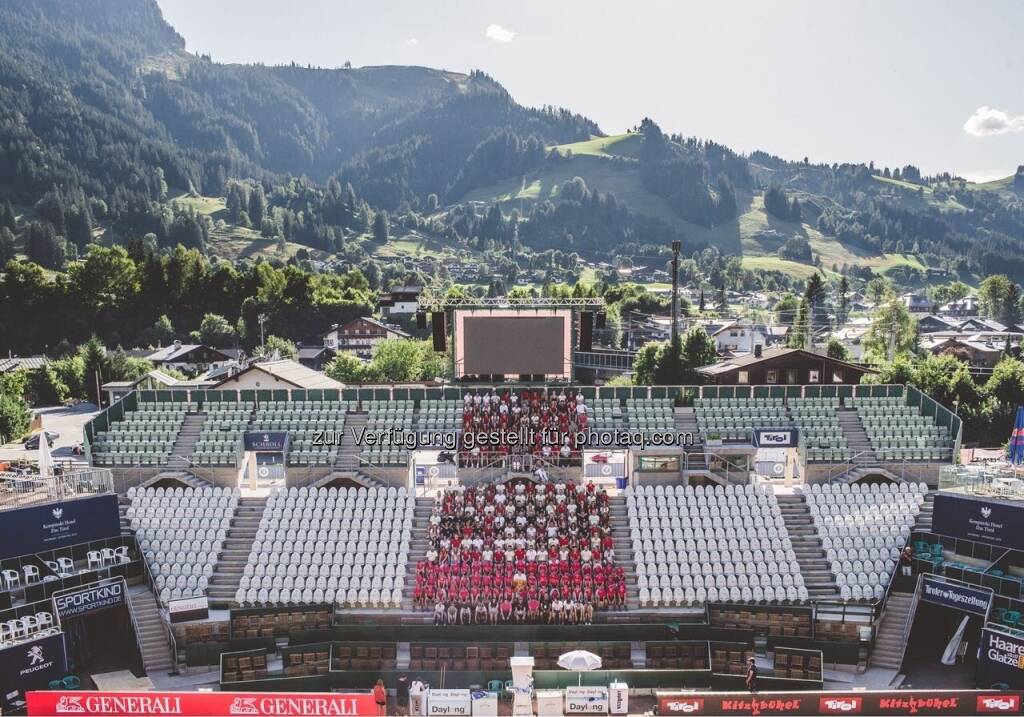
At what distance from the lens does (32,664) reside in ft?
86.0

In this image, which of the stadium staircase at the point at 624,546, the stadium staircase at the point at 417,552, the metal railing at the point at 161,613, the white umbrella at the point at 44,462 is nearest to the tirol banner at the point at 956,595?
the stadium staircase at the point at 624,546

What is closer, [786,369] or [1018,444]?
[1018,444]

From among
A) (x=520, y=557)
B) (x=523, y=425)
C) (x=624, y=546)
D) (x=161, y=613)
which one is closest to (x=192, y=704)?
(x=161, y=613)

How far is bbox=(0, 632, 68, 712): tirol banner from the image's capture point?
2550cm

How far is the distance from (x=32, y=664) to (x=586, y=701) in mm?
19459

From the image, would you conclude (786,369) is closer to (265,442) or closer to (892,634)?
(892,634)

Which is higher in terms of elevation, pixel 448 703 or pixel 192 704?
pixel 192 704

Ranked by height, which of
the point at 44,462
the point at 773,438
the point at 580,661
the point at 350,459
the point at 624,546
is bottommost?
the point at 580,661

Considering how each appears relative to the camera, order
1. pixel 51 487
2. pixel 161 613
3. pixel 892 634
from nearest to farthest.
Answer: pixel 892 634
pixel 161 613
pixel 51 487

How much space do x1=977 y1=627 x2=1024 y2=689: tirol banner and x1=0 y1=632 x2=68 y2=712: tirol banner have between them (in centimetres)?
3305

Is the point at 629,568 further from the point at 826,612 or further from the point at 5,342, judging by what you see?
the point at 5,342

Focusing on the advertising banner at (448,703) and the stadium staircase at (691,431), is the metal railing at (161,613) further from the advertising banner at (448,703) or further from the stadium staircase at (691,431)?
the stadium staircase at (691,431)

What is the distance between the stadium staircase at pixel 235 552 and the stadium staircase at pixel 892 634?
25400 millimetres

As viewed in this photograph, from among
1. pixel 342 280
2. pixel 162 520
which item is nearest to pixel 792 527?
pixel 162 520
